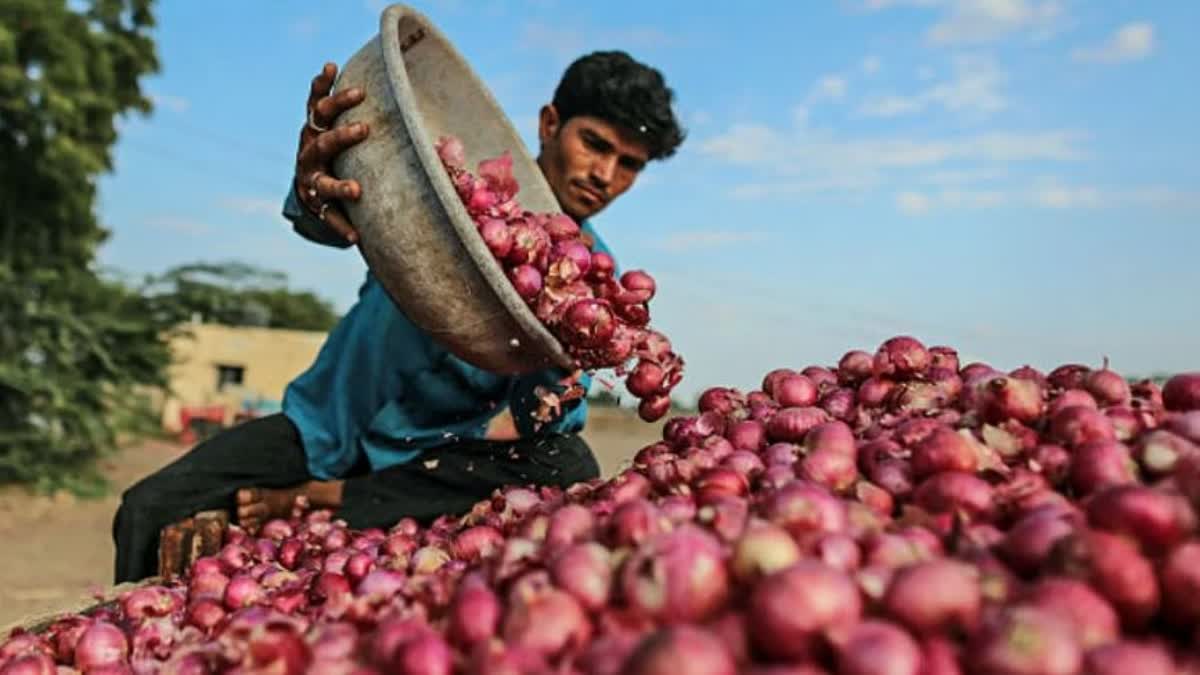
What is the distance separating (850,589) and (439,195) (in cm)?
133

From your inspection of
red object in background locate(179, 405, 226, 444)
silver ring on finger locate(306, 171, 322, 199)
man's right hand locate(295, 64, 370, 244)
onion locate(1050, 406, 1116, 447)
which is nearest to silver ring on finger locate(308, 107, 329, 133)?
man's right hand locate(295, 64, 370, 244)

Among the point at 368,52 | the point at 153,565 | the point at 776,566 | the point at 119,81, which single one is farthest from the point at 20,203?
the point at 776,566

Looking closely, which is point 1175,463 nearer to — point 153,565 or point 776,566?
point 776,566

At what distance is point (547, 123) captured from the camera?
3.92 metres

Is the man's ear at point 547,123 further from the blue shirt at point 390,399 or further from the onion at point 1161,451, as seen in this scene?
the onion at point 1161,451

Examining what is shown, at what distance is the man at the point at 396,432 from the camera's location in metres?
3.12

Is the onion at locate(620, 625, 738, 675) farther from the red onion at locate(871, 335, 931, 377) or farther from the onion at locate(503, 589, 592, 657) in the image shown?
the red onion at locate(871, 335, 931, 377)

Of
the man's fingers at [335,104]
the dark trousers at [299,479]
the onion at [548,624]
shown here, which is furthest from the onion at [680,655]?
the dark trousers at [299,479]

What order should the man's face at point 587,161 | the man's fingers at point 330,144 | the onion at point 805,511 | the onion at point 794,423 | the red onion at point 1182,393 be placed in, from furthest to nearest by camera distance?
the man's face at point 587,161, the man's fingers at point 330,144, the onion at point 794,423, the red onion at point 1182,393, the onion at point 805,511

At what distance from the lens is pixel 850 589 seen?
923 mm

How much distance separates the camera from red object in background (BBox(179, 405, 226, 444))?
15062mm

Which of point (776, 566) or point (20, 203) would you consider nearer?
point (776, 566)

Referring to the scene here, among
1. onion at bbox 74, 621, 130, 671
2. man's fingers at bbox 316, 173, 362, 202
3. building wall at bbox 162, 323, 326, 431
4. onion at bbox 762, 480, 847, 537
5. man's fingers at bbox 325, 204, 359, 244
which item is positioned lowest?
onion at bbox 74, 621, 130, 671

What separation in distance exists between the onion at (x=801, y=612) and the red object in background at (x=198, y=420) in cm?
1503
